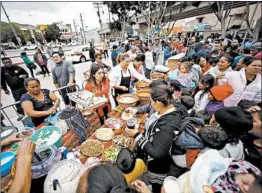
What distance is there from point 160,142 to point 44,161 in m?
0.98

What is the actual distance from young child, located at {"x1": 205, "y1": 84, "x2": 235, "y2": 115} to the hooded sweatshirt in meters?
0.91

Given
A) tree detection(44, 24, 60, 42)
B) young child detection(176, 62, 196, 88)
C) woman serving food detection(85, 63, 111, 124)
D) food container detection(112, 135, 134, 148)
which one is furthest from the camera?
tree detection(44, 24, 60, 42)

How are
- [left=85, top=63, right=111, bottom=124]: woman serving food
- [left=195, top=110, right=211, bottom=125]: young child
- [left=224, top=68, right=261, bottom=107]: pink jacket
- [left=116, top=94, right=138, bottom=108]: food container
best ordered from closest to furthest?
[left=224, top=68, right=261, bottom=107]: pink jacket → [left=195, top=110, right=211, bottom=125]: young child → [left=116, top=94, right=138, bottom=108]: food container → [left=85, top=63, right=111, bottom=124]: woman serving food

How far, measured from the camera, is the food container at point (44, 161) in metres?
1.29

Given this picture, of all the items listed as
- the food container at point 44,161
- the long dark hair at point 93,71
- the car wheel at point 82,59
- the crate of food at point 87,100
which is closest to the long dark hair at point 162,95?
the food container at point 44,161

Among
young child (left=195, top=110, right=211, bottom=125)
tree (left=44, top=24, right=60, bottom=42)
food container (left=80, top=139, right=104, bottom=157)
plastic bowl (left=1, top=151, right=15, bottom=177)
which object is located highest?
tree (left=44, top=24, right=60, bottom=42)

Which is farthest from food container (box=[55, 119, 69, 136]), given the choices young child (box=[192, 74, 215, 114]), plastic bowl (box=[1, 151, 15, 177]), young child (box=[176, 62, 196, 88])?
→ young child (box=[176, 62, 196, 88])

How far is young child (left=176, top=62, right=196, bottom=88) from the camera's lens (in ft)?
11.0

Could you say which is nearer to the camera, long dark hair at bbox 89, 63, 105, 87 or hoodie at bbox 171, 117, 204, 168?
hoodie at bbox 171, 117, 204, 168

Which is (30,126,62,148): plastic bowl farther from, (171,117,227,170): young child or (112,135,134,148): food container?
(171,117,227,170): young child

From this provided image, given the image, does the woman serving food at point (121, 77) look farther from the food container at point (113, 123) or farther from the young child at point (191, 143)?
the young child at point (191, 143)

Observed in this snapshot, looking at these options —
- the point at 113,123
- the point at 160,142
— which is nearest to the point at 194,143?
the point at 160,142

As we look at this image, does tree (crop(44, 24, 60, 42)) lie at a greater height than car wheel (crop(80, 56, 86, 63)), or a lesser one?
Result: greater

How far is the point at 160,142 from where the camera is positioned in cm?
130
